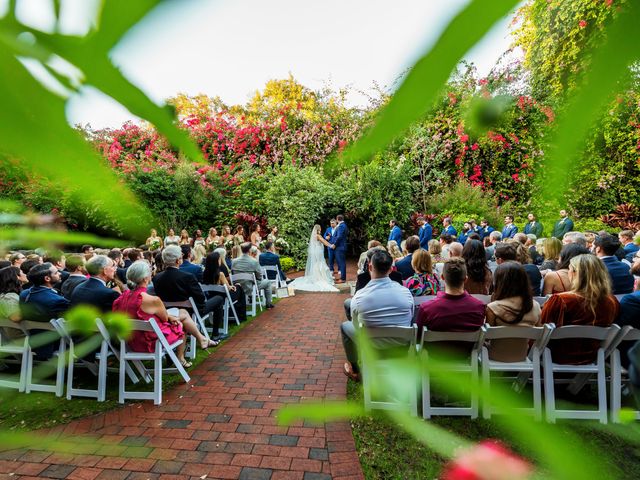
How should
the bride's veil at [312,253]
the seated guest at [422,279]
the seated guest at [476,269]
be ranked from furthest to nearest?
the bride's veil at [312,253], the seated guest at [422,279], the seated guest at [476,269]

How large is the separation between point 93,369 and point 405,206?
987 cm

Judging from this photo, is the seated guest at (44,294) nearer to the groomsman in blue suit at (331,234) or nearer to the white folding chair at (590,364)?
the white folding chair at (590,364)

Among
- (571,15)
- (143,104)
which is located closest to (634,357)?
(571,15)

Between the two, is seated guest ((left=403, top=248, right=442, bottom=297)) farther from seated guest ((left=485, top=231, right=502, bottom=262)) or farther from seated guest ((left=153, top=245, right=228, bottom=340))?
seated guest ((left=153, top=245, right=228, bottom=340))

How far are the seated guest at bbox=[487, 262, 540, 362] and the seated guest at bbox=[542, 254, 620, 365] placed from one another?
0.18 m

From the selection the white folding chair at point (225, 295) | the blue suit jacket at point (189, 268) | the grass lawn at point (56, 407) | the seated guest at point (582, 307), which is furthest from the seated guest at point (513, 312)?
the blue suit jacket at point (189, 268)

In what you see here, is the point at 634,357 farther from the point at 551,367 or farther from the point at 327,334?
the point at 327,334

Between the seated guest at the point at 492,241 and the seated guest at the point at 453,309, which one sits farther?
the seated guest at the point at 492,241

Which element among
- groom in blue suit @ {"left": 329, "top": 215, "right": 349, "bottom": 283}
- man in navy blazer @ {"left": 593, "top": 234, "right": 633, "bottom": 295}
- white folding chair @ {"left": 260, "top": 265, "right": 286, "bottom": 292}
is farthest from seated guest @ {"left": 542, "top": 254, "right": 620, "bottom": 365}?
groom in blue suit @ {"left": 329, "top": 215, "right": 349, "bottom": 283}

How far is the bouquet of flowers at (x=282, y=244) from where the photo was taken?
12.7 metres

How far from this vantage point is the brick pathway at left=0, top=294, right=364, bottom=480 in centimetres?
286

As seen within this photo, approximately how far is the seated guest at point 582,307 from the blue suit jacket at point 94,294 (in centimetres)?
432

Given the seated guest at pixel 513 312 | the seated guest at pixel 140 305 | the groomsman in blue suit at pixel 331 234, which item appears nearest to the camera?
the seated guest at pixel 513 312

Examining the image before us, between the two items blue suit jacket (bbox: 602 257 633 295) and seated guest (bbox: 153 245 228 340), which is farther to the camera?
seated guest (bbox: 153 245 228 340)
